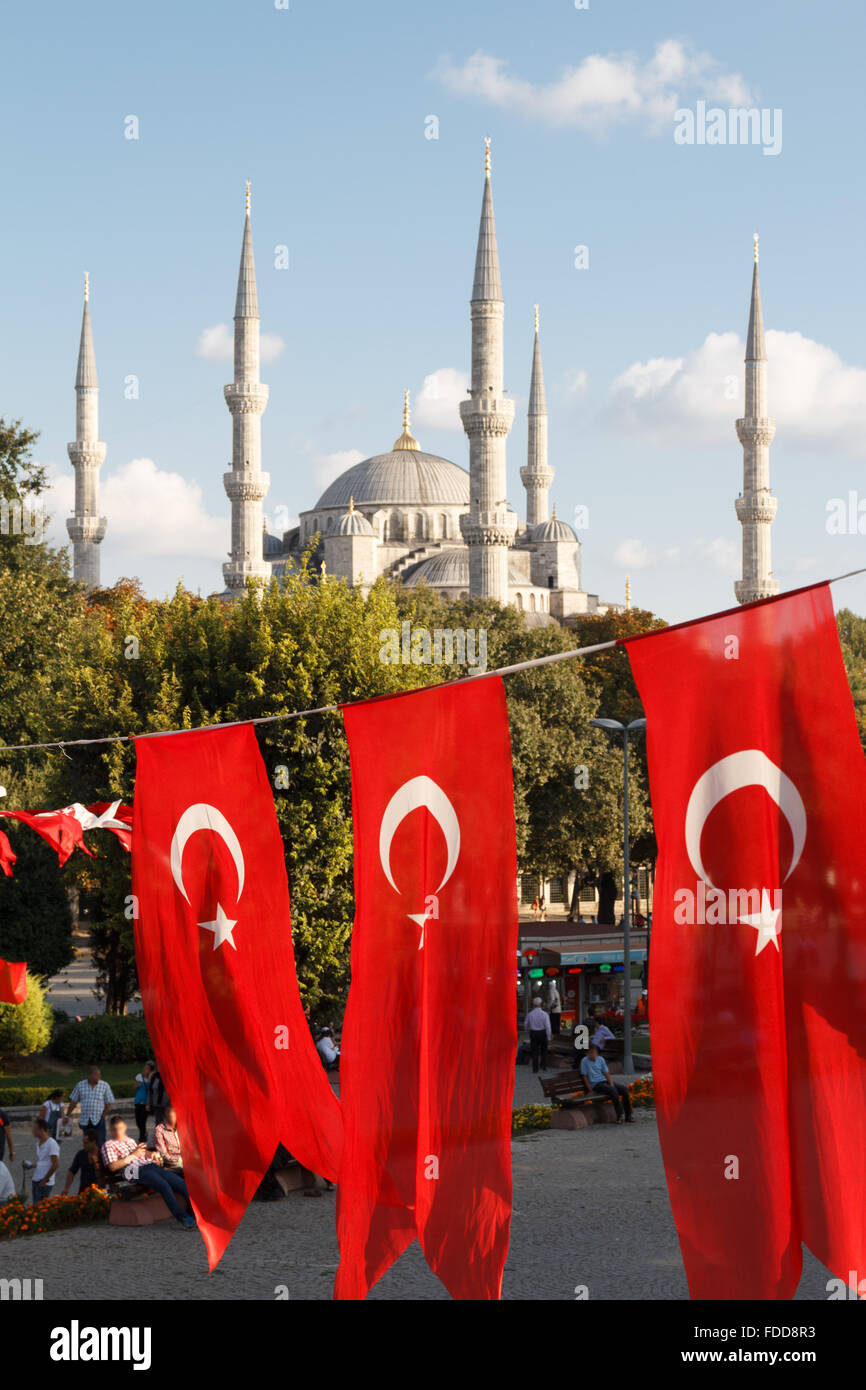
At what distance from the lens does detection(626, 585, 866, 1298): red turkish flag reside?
21.7ft

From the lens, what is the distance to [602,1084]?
22391mm

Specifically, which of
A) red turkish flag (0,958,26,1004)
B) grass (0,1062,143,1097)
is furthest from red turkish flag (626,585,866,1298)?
grass (0,1062,143,1097)

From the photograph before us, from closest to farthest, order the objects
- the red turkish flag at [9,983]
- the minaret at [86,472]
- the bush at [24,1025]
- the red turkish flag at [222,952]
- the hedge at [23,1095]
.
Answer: the red turkish flag at [222,952] → the red turkish flag at [9,983] → the hedge at [23,1095] → the bush at [24,1025] → the minaret at [86,472]

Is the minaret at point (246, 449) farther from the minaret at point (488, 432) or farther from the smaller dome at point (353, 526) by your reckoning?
the smaller dome at point (353, 526)

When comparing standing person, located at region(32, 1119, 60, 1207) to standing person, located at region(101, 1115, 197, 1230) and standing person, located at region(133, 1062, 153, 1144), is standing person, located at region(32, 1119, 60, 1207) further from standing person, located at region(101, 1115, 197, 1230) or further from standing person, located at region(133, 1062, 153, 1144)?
standing person, located at region(133, 1062, 153, 1144)

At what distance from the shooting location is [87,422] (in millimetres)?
95250

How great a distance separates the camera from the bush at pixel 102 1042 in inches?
1095

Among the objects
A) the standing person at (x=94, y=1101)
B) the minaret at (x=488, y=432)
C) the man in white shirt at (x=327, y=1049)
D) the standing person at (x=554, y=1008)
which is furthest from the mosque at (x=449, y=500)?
the standing person at (x=94, y=1101)

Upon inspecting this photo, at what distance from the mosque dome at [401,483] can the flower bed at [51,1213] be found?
350ft

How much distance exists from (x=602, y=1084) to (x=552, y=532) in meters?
92.9

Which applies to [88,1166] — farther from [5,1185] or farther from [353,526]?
[353,526]

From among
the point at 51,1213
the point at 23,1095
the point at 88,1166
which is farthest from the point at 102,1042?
the point at 51,1213
